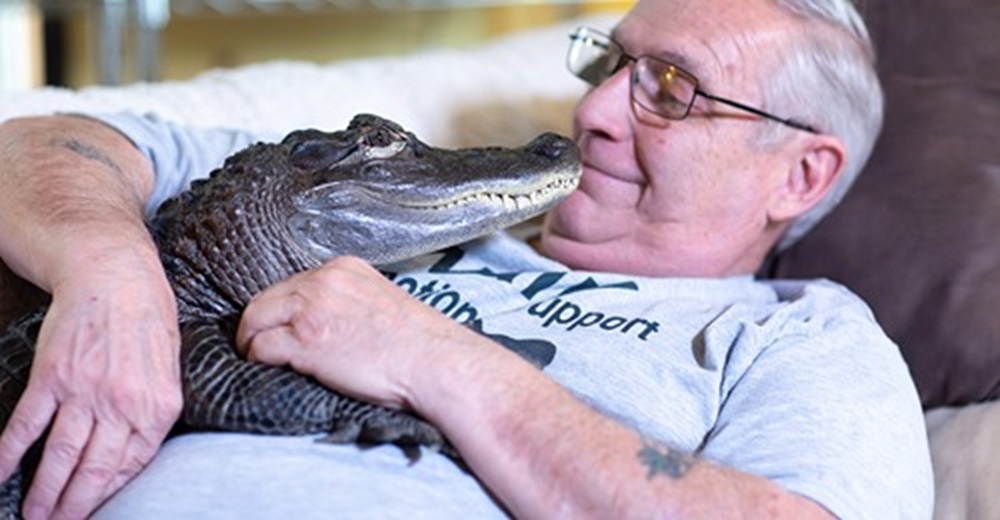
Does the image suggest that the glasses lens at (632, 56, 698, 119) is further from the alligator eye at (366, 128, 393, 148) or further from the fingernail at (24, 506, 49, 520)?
the fingernail at (24, 506, 49, 520)

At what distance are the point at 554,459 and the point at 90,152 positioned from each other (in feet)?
1.91

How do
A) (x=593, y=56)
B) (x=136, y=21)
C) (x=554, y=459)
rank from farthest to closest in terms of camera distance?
(x=136, y=21) < (x=593, y=56) < (x=554, y=459)

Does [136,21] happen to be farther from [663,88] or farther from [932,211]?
[932,211]

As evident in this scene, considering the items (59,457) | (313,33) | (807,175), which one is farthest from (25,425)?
(313,33)

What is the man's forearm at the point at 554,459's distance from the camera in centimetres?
104

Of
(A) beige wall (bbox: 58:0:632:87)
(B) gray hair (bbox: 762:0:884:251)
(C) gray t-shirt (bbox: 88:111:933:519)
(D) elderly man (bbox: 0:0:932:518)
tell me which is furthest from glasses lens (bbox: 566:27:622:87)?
(A) beige wall (bbox: 58:0:632:87)

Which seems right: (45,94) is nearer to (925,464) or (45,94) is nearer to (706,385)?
(706,385)

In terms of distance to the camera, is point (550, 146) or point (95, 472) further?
point (550, 146)

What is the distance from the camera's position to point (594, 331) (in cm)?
131

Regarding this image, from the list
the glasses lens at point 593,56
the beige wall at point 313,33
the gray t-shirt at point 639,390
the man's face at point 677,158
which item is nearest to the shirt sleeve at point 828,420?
the gray t-shirt at point 639,390

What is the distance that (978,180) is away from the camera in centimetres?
166

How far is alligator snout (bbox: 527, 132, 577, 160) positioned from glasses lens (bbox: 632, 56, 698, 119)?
0.93 feet

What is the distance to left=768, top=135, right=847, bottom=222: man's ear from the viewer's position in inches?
62.4

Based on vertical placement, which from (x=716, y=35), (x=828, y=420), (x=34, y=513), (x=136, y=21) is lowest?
(x=136, y=21)
